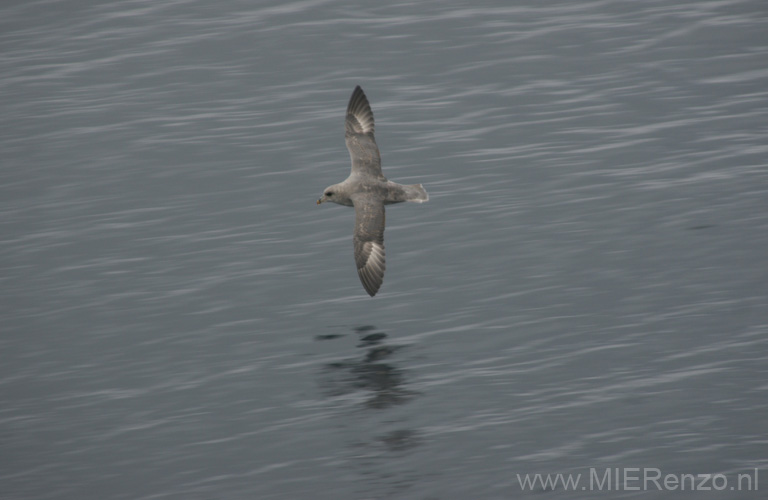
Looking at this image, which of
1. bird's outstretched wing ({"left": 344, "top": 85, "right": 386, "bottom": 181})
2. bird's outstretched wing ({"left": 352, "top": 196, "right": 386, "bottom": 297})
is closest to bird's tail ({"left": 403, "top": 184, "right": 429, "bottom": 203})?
bird's outstretched wing ({"left": 352, "top": 196, "right": 386, "bottom": 297})

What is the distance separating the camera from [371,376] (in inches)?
696

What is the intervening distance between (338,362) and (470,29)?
73.0 feet

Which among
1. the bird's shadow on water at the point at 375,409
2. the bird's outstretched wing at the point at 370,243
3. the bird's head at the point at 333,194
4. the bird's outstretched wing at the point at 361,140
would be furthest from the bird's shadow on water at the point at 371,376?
the bird's outstretched wing at the point at 361,140

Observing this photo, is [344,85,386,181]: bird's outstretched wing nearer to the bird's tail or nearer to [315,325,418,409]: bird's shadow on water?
the bird's tail

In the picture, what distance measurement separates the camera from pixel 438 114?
30.4m

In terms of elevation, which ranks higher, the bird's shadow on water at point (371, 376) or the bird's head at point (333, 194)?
the bird's head at point (333, 194)

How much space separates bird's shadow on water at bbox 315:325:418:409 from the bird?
1276 millimetres

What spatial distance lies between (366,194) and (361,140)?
6.37 feet

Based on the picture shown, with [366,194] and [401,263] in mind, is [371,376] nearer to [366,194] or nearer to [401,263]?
[366,194]

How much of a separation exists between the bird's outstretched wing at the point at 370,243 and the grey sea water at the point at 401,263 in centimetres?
92

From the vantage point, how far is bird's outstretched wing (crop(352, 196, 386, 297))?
773 inches

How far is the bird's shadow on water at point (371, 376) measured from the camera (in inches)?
671

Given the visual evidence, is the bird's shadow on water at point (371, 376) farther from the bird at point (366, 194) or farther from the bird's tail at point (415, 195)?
the bird's tail at point (415, 195)

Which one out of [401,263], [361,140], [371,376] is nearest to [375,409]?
[371,376]
